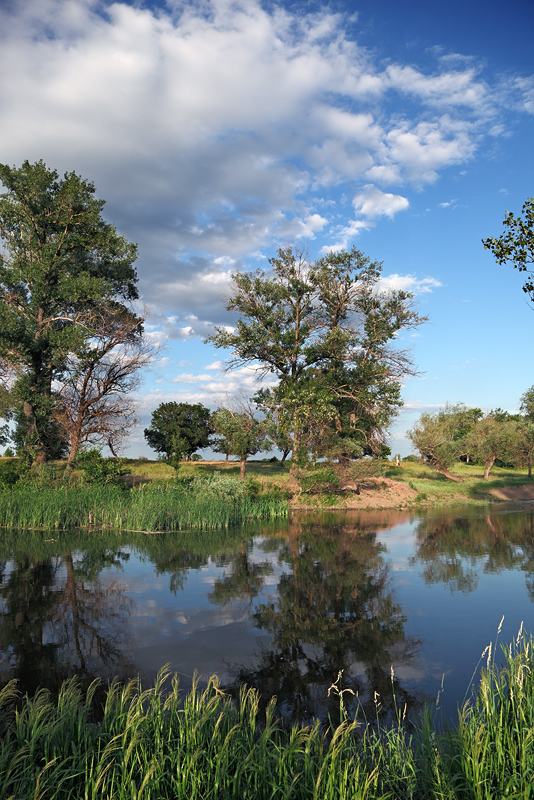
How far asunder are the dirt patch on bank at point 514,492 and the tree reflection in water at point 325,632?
92.6ft

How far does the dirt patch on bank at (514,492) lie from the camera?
127ft

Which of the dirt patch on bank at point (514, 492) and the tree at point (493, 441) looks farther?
the tree at point (493, 441)

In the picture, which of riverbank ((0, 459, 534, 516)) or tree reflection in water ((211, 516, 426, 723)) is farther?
riverbank ((0, 459, 534, 516))

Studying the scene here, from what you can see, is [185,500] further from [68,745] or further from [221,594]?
[68,745]

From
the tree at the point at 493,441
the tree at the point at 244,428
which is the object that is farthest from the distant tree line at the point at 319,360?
the tree at the point at 493,441

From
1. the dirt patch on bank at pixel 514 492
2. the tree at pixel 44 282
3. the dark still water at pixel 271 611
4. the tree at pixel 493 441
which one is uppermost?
the tree at pixel 44 282

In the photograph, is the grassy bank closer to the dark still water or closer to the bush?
the dark still water

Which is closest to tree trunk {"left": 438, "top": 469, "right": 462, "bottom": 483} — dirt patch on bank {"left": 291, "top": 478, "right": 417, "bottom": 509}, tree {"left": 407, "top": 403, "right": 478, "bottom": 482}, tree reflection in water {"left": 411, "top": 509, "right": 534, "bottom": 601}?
tree {"left": 407, "top": 403, "right": 478, "bottom": 482}

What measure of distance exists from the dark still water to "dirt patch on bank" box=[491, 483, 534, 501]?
2287 centimetres

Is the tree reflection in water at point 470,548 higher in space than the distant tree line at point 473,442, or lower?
lower

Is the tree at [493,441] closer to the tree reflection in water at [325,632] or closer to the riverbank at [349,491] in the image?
the riverbank at [349,491]

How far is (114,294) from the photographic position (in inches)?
1550

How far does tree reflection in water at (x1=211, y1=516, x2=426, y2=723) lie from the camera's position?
5840 millimetres

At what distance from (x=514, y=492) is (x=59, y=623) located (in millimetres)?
40471
